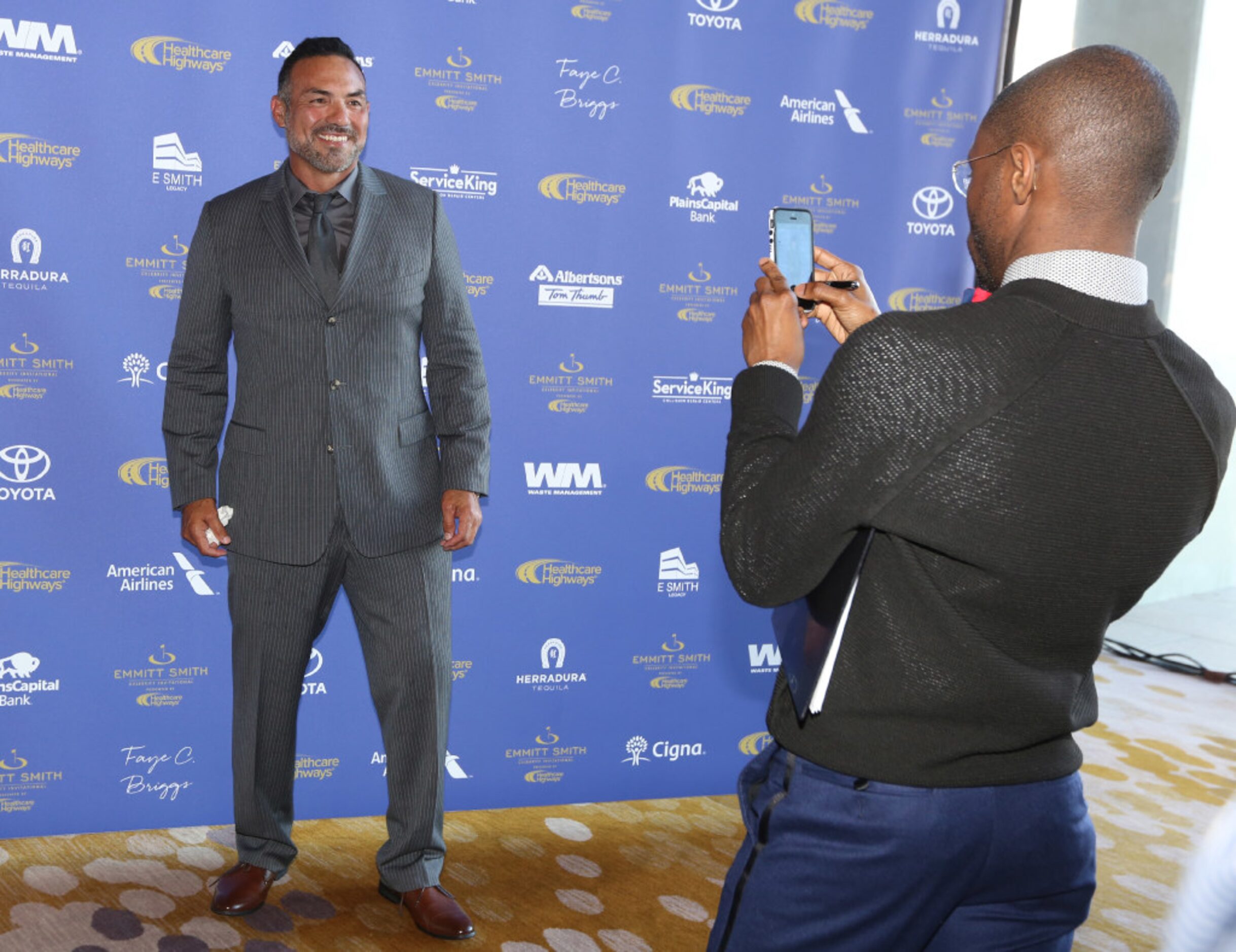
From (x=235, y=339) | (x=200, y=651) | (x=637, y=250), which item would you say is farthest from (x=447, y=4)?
(x=200, y=651)

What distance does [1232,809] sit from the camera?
0.54 meters

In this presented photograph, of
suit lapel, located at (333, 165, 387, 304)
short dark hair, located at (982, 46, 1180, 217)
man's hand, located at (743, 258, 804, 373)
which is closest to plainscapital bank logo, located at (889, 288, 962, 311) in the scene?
suit lapel, located at (333, 165, 387, 304)

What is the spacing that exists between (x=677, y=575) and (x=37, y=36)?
2.17 metres

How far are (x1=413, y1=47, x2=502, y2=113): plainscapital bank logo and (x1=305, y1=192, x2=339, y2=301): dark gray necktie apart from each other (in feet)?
1.83

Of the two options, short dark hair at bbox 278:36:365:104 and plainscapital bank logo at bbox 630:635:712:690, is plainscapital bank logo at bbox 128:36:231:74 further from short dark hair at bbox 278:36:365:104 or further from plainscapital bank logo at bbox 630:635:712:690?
plainscapital bank logo at bbox 630:635:712:690

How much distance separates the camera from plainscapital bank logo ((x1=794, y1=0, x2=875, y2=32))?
3.11 meters

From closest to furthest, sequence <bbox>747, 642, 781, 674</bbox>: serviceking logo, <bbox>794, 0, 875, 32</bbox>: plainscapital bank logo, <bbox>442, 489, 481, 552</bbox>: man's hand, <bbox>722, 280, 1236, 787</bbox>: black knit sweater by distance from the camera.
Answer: <bbox>722, 280, 1236, 787</bbox>: black knit sweater < <bbox>442, 489, 481, 552</bbox>: man's hand < <bbox>794, 0, 875, 32</bbox>: plainscapital bank logo < <bbox>747, 642, 781, 674</bbox>: serviceking logo

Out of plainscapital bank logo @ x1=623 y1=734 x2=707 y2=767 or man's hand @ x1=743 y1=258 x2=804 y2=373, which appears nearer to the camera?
man's hand @ x1=743 y1=258 x2=804 y2=373

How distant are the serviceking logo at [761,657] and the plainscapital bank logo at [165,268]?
193 centimetres

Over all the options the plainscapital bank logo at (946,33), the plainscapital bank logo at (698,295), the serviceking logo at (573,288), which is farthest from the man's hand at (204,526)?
the plainscapital bank logo at (946,33)

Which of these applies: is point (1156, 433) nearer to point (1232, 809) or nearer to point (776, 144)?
point (1232, 809)

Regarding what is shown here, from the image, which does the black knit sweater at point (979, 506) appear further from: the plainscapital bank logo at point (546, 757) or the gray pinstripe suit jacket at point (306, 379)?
the plainscapital bank logo at point (546, 757)

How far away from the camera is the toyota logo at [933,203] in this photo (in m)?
3.28

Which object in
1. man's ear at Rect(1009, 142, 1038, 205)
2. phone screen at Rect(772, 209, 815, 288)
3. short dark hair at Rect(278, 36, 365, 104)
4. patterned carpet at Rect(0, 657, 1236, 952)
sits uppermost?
short dark hair at Rect(278, 36, 365, 104)
